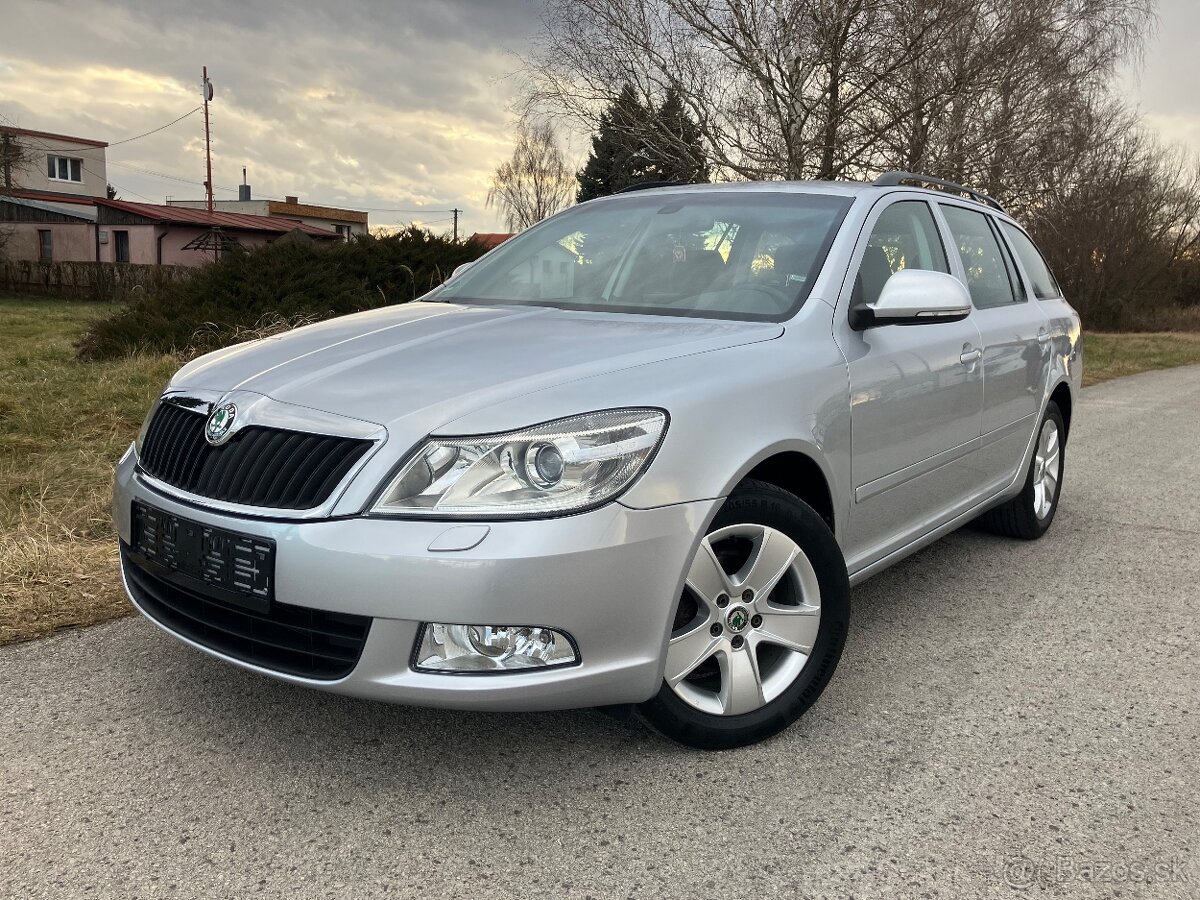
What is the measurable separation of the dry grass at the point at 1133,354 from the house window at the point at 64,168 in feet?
157

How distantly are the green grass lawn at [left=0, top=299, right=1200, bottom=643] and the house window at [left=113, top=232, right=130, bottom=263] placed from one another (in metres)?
28.9

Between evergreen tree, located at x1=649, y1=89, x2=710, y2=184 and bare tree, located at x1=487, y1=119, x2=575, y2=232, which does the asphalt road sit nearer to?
evergreen tree, located at x1=649, y1=89, x2=710, y2=184

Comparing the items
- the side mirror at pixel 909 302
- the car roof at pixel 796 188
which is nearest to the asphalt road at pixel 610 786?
the side mirror at pixel 909 302

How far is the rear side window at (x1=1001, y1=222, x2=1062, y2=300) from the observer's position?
490 centimetres

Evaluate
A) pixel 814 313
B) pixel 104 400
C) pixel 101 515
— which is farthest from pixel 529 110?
pixel 814 313

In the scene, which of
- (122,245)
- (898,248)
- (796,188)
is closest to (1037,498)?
(898,248)

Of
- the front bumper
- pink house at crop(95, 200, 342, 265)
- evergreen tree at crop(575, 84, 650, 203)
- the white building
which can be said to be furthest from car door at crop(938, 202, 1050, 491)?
the white building

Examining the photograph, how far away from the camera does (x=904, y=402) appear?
3309 mm

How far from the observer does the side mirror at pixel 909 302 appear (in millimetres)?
3098

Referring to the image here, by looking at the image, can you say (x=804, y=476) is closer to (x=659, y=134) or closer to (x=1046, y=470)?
(x=1046, y=470)

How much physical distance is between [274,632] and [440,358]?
2.67 ft

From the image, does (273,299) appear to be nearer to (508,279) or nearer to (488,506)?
(508,279)

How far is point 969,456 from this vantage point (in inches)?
154

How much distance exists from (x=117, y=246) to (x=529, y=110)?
29.9m
